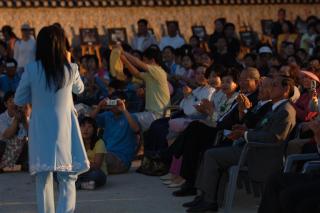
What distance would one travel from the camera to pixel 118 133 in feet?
40.2

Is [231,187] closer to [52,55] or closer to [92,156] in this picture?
[52,55]

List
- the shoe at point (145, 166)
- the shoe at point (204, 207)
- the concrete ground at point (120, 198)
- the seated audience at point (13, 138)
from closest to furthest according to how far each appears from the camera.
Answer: the shoe at point (204, 207) → the concrete ground at point (120, 198) → the shoe at point (145, 166) → the seated audience at point (13, 138)

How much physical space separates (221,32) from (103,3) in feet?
8.90

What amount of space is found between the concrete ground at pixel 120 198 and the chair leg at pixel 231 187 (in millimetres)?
355

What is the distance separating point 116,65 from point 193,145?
337cm

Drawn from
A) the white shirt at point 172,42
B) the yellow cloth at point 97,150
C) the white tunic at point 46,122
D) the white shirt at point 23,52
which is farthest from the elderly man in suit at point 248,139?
the white shirt at point 172,42

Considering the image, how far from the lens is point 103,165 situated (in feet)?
38.4

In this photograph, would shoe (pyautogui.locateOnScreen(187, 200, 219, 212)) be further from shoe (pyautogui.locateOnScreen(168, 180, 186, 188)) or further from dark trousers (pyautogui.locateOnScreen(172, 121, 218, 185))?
shoe (pyautogui.locateOnScreen(168, 180, 186, 188))

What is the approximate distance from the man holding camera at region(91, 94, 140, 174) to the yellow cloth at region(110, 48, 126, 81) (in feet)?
2.45

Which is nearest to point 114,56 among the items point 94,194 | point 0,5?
point 94,194

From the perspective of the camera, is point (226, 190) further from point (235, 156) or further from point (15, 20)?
point (15, 20)

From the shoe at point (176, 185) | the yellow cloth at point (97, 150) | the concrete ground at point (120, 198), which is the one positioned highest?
the yellow cloth at point (97, 150)

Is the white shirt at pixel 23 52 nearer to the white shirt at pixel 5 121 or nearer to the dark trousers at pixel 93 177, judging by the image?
the white shirt at pixel 5 121

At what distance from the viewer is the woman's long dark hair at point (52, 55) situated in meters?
8.27
